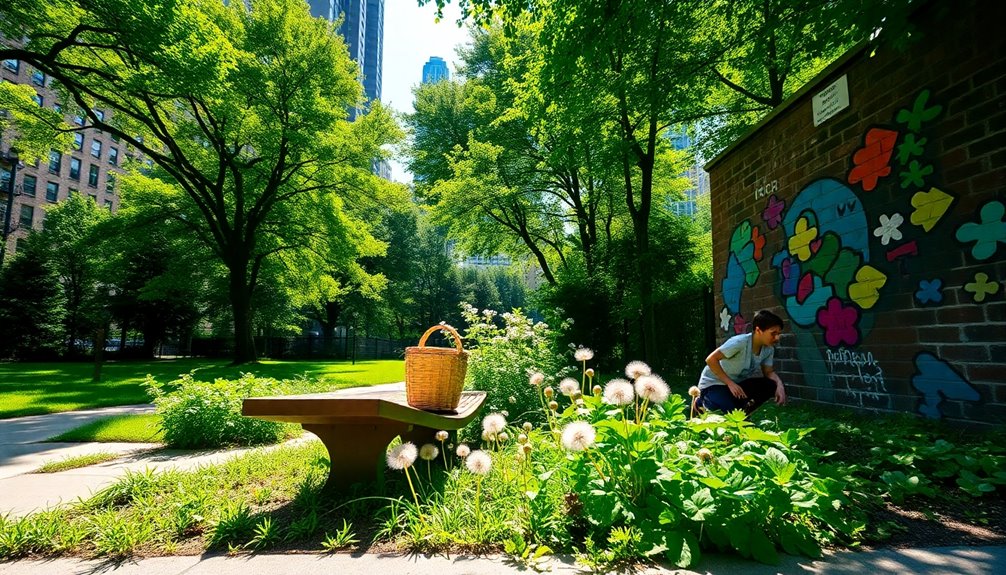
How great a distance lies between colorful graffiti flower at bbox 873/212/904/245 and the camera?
3952mm

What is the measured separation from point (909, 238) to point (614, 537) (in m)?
3.82

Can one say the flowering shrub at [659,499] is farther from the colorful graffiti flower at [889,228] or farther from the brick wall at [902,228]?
the colorful graffiti flower at [889,228]

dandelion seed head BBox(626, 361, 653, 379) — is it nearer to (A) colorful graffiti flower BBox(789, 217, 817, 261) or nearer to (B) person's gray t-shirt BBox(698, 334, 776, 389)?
(B) person's gray t-shirt BBox(698, 334, 776, 389)

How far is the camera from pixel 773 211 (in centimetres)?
571

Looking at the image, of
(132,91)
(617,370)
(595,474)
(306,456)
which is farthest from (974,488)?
(132,91)

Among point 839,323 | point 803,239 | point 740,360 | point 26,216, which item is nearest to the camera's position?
point 740,360

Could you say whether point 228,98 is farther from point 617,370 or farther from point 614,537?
point 614,537

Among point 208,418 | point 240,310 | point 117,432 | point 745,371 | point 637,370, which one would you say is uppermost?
point 240,310

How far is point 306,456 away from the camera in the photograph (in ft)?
13.5

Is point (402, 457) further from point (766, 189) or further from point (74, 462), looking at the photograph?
point (766, 189)

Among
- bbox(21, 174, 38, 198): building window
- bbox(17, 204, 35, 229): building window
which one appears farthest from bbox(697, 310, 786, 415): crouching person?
bbox(21, 174, 38, 198): building window

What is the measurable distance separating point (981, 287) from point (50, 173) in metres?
58.6

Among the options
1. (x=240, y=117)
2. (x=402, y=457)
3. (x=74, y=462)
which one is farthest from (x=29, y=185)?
(x=402, y=457)

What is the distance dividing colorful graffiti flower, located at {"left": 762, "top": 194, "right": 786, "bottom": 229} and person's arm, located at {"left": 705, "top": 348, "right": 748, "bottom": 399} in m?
2.72
